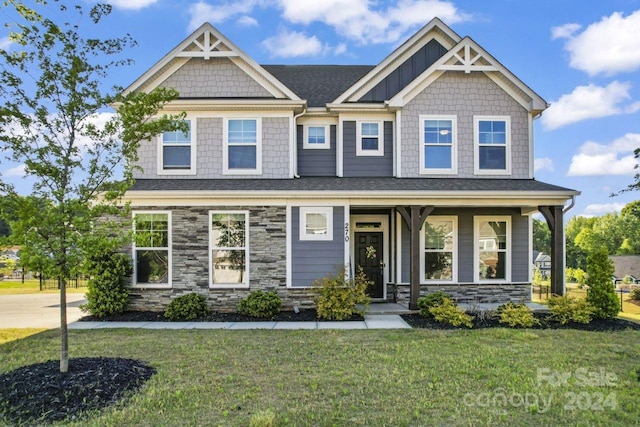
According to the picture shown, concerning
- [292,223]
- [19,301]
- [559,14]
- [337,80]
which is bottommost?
[19,301]

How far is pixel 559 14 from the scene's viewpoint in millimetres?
13812

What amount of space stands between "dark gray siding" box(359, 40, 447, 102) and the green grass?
707 centimetres

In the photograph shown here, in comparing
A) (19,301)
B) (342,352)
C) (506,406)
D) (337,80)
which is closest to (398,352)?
(342,352)

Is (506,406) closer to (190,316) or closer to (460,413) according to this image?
(460,413)

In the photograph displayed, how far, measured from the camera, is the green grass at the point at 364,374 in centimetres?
436

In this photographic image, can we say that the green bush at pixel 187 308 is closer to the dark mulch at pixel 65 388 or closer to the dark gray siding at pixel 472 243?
the dark mulch at pixel 65 388

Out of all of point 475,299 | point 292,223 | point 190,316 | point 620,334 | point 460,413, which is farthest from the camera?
point 475,299

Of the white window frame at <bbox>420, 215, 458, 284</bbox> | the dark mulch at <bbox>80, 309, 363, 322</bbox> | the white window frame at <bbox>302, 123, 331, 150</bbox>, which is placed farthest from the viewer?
the white window frame at <bbox>302, 123, 331, 150</bbox>

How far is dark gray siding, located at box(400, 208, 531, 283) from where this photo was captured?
1155 cm

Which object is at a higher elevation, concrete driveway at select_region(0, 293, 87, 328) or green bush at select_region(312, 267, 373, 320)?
green bush at select_region(312, 267, 373, 320)

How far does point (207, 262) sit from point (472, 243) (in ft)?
24.7

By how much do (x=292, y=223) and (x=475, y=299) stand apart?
19.0 feet

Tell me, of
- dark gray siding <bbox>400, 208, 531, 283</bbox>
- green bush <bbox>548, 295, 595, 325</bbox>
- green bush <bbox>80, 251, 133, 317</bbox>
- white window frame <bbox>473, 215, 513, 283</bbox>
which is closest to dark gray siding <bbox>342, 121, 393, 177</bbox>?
dark gray siding <bbox>400, 208, 531, 283</bbox>

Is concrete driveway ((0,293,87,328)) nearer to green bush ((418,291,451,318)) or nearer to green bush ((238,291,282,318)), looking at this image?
green bush ((238,291,282,318))
